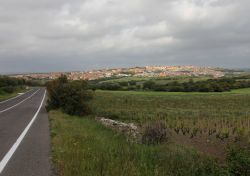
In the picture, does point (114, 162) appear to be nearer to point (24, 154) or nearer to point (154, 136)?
point (24, 154)

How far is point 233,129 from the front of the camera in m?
22.4

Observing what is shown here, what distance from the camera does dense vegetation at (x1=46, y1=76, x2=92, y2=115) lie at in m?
30.2

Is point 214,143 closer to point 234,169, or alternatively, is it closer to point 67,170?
point 234,169

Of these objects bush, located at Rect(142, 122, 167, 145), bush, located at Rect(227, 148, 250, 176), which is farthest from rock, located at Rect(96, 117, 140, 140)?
bush, located at Rect(227, 148, 250, 176)

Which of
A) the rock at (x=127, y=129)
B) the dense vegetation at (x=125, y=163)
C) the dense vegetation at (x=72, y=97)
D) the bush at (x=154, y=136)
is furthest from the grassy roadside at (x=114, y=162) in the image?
the dense vegetation at (x=72, y=97)

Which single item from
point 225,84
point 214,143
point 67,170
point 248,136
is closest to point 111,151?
point 67,170

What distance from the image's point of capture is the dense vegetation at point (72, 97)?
30.2 meters

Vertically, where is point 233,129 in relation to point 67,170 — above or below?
below

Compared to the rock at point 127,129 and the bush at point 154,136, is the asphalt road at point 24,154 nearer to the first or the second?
the bush at point 154,136

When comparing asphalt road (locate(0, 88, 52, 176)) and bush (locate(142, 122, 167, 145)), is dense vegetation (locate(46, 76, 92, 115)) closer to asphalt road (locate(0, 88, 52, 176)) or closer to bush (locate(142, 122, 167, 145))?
bush (locate(142, 122, 167, 145))

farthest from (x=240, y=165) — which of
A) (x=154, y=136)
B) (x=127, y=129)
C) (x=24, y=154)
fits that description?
(x=127, y=129)

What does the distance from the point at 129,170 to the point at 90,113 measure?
79.1 ft

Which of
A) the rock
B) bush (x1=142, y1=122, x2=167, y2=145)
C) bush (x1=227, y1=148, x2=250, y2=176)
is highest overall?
bush (x1=227, y1=148, x2=250, y2=176)

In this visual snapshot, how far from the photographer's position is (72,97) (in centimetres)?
3062
